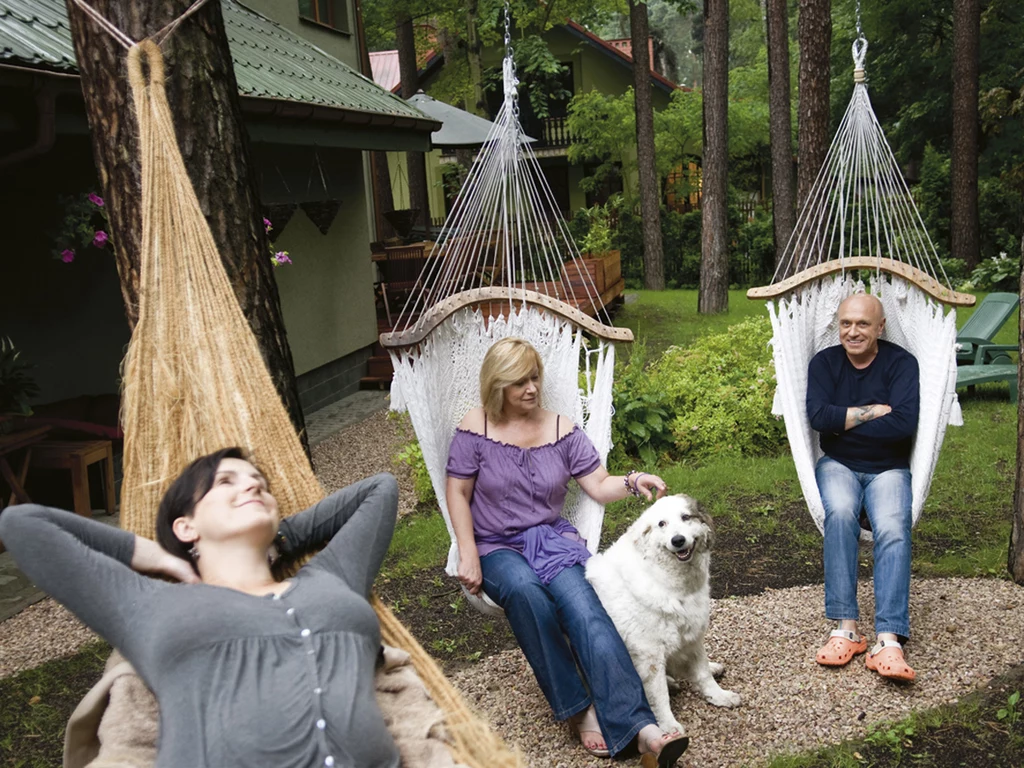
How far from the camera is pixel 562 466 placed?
2.87 meters

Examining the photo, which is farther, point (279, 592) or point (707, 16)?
point (707, 16)

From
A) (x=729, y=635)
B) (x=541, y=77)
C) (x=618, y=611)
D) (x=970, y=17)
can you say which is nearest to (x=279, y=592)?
(x=618, y=611)

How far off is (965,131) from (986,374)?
7.63 meters

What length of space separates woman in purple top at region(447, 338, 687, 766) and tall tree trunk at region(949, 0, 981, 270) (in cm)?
1175

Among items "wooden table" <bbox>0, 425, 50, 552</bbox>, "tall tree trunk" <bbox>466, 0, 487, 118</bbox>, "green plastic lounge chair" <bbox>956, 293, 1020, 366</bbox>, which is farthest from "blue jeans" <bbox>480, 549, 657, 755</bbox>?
"tall tree trunk" <bbox>466, 0, 487, 118</bbox>

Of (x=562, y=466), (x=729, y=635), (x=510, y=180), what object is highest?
(x=510, y=180)

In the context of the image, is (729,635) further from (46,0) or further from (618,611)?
(46,0)

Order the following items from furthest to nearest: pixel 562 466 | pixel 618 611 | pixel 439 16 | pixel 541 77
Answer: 1. pixel 541 77
2. pixel 439 16
3. pixel 562 466
4. pixel 618 611

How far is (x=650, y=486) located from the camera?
8.73 feet

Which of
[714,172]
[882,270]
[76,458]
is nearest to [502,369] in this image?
[882,270]

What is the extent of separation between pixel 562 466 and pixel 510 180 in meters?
1.47

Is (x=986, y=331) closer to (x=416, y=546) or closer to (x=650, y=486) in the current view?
(x=416, y=546)

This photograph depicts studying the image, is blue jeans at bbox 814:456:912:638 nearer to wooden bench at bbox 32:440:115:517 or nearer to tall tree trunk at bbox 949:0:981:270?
wooden bench at bbox 32:440:115:517

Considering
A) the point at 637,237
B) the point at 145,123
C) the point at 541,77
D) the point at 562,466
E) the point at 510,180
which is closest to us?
the point at 145,123
